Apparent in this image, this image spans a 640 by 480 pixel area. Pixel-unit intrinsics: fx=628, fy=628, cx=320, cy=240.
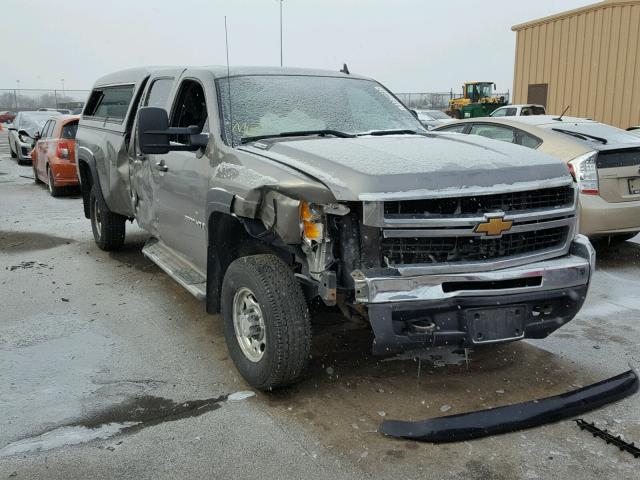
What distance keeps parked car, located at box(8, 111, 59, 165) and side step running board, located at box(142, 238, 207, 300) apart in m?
Answer: 14.2

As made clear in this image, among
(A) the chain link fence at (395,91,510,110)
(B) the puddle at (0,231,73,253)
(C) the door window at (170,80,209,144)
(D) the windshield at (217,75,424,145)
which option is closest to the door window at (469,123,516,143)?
(D) the windshield at (217,75,424,145)

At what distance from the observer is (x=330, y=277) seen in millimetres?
3252

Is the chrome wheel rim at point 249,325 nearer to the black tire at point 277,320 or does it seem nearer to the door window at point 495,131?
the black tire at point 277,320

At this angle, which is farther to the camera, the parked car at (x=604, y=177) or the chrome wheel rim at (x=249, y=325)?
the parked car at (x=604, y=177)

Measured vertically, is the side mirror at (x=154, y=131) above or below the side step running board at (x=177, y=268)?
above

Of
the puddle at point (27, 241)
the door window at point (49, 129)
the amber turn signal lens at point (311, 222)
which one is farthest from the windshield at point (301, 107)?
the door window at point (49, 129)

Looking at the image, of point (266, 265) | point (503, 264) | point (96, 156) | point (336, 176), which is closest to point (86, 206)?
point (96, 156)

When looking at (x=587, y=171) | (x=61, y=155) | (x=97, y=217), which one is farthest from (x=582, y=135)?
(x=61, y=155)

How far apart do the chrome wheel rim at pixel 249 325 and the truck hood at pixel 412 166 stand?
0.87 metres

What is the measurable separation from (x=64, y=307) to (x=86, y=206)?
2475mm

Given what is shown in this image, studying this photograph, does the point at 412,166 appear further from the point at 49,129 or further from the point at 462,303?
the point at 49,129

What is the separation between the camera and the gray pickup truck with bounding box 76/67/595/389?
3.24m

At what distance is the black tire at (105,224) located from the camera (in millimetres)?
7074

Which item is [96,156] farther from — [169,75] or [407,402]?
[407,402]
